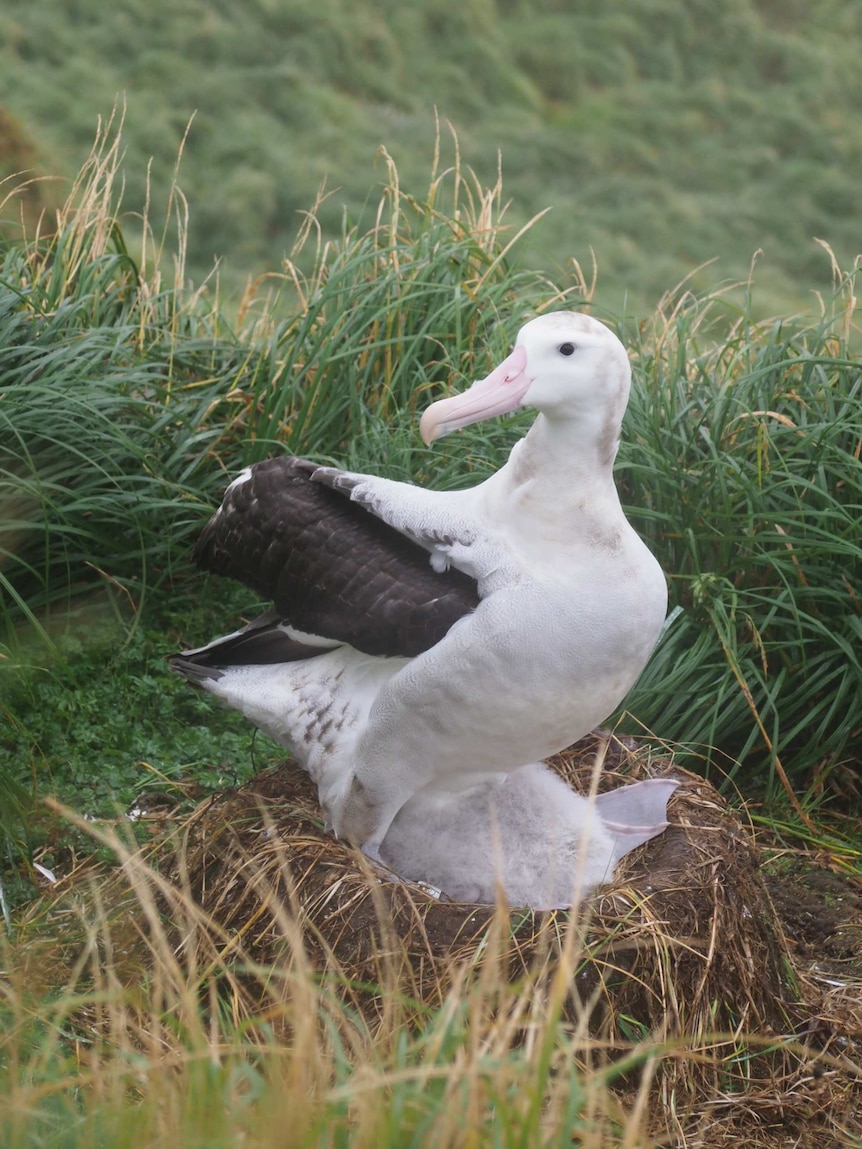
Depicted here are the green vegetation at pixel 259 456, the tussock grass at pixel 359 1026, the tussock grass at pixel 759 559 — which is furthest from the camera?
the tussock grass at pixel 759 559

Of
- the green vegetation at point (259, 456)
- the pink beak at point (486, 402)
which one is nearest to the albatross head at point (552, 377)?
the pink beak at point (486, 402)

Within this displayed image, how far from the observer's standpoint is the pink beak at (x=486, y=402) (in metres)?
3.15

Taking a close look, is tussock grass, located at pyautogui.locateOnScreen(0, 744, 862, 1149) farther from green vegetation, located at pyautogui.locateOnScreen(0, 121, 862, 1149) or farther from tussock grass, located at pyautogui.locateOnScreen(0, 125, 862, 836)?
tussock grass, located at pyautogui.locateOnScreen(0, 125, 862, 836)

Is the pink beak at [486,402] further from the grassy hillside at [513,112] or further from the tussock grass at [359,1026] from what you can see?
the grassy hillside at [513,112]

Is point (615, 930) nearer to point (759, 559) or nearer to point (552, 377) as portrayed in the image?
point (552, 377)

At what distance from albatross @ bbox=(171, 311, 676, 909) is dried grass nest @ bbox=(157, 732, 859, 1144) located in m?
0.13

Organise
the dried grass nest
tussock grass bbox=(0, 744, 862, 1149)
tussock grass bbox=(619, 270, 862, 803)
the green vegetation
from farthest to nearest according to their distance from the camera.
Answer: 1. tussock grass bbox=(619, 270, 862, 803)
2. the green vegetation
3. the dried grass nest
4. tussock grass bbox=(0, 744, 862, 1149)

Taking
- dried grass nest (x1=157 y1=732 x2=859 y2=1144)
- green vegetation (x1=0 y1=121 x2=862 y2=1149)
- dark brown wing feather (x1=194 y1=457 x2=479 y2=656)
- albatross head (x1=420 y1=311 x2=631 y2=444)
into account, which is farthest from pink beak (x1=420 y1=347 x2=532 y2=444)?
green vegetation (x1=0 y1=121 x2=862 y2=1149)

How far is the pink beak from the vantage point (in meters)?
3.15

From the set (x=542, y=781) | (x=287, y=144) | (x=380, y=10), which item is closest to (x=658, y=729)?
(x=542, y=781)

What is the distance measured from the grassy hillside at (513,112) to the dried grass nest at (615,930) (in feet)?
22.6

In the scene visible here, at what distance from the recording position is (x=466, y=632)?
3227mm

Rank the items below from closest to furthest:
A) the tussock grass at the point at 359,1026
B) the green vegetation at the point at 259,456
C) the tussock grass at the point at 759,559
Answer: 1. the tussock grass at the point at 359,1026
2. the green vegetation at the point at 259,456
3. the tussock grass at the point at 759,559

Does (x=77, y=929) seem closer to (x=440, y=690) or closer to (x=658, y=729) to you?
(x=440, y=690)
